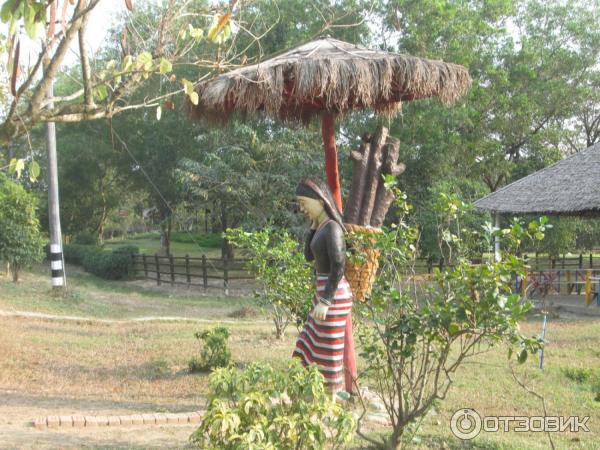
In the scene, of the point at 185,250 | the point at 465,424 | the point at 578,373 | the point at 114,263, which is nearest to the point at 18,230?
the point at 114,263

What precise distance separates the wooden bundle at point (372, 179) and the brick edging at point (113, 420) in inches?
86.6

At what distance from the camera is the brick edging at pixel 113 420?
4.80 meters

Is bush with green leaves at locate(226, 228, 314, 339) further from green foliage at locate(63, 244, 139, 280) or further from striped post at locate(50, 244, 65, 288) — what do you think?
green foliage at locate(63, 244, 139, 280)

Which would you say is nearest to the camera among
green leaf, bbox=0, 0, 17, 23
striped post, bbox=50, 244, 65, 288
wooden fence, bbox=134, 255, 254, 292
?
green leaf, bbox=0, 0, 17, 23

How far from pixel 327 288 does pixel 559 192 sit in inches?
413

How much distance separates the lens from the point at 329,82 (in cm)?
493

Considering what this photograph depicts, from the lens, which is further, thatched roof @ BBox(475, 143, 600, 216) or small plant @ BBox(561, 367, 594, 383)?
thatched roof @ BBox(475, 143, 600, 216)

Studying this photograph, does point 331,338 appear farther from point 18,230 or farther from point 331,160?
point 18,230

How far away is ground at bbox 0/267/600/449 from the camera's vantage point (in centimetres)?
463

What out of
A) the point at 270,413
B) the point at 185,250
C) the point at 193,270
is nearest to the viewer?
the point at 270,413

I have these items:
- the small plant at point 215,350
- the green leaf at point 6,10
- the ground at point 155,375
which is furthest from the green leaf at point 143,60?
the small plant at point 215,350

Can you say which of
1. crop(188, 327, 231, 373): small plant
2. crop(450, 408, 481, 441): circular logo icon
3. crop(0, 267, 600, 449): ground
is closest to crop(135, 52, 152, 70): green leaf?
crop(0, 267, 600, 449): ground

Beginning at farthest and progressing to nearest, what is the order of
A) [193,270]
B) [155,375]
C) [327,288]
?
[193,270] → [155,375] → [327,288]

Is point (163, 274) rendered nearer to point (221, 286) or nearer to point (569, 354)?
point (221, 286)
